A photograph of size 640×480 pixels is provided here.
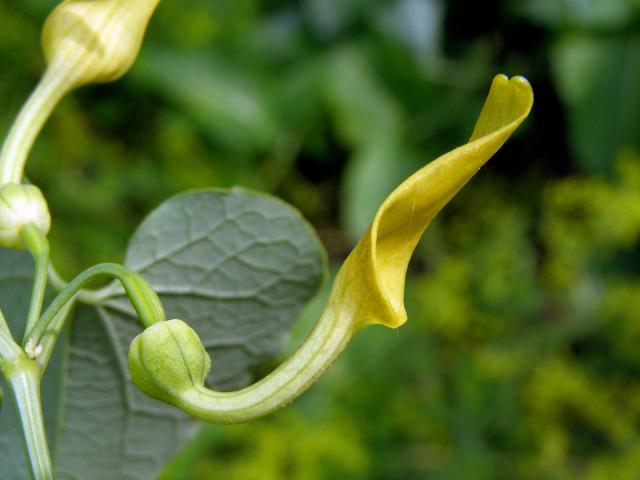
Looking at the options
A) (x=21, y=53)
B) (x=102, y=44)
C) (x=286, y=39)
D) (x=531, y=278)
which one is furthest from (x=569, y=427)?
(x=102, y=44)

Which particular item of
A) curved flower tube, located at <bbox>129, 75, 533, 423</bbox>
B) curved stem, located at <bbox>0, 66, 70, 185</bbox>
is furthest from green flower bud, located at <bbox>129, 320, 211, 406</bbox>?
curved stem, located at <bbox>0, 66, 70, 185</bbox>

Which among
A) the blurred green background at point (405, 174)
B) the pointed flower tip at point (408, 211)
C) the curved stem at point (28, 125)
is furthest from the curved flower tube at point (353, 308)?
the blurred green background at point (405, 174)

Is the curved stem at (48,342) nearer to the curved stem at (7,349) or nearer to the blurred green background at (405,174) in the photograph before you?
the curved stem at (7,349)

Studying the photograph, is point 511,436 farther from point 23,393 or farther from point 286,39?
point 23,393

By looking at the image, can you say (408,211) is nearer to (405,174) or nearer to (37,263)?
(37,263)

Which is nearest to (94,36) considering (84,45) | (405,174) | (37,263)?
(84,45)
